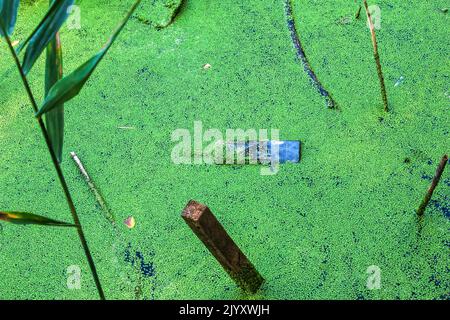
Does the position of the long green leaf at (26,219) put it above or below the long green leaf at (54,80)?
below

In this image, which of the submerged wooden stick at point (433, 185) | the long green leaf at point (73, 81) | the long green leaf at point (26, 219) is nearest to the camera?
the long green leaf at point (73, 81)

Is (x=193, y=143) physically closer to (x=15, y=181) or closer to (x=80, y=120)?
(x=80, y=120)

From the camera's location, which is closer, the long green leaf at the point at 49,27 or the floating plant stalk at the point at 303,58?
the long green leaf at the point at 49,27

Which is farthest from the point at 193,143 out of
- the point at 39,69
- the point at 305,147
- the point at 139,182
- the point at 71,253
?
the point at 39,69

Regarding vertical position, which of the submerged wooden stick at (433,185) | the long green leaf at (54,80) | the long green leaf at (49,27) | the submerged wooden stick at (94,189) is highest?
the long green leaf at (49,27)

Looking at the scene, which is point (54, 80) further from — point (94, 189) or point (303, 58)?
point (303, 58)

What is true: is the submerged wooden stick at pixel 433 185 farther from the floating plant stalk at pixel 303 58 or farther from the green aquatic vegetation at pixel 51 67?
the green aquatic vegetation at pixel 51 67

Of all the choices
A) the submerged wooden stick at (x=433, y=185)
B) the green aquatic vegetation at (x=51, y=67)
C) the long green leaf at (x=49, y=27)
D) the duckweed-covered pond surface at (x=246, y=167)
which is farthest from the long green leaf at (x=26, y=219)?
the submerged wooden stick at (x=433, y=185)
